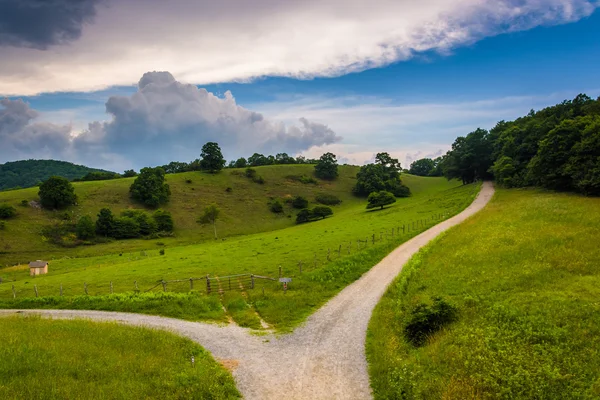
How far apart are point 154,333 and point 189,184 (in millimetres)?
111016

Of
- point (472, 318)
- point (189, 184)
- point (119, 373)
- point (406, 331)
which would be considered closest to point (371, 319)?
point (406, 331)

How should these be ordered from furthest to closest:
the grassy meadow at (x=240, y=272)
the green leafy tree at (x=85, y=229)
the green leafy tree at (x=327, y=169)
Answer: the green leafy tree at (x=327, y=169) → the green leafy tree at (x=85, y=229) → the grassy meadow at (x=240, y=272)

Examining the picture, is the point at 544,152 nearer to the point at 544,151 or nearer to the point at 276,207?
the point at 544,151

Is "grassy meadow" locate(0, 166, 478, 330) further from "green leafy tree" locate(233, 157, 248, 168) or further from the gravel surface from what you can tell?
"green leafy tree" locate(233, 157, 248, 168)

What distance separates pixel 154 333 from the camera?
21.0 metres

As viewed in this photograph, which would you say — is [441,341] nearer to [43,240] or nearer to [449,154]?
[43,240]

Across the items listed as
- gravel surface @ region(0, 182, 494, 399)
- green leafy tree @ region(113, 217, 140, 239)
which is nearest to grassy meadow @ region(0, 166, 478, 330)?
gravel surface @ region(0, 182, 494, 399)

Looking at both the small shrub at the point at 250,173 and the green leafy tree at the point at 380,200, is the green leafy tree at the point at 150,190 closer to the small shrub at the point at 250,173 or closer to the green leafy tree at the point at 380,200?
the small shrub at the point at 250,173

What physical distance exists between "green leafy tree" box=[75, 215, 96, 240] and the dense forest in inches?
3770

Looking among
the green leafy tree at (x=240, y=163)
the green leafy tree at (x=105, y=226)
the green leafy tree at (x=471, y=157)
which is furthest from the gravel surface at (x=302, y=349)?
the green leafy tree at (x=240, y=163)

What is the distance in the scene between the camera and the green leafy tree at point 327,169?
152 m

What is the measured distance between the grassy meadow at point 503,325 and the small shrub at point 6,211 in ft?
316

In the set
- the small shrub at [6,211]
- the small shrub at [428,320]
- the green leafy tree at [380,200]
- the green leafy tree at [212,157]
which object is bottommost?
the small shrub at [428,320]

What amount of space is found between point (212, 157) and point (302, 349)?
5052 inches
